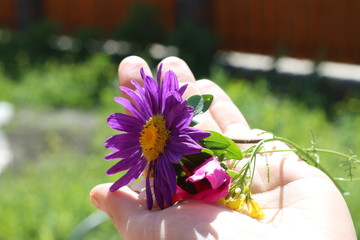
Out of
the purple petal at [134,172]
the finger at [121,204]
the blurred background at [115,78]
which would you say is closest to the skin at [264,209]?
the finger at [121,204]

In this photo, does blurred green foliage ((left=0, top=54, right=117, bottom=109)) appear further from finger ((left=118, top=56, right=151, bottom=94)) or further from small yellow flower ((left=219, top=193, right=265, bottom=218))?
small yellow flower ((left=219, top=193, right=265, bottom=218))

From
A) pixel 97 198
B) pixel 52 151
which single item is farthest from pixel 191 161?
pixel 52 151

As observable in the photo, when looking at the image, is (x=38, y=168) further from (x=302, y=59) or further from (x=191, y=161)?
(x=302, y=59)

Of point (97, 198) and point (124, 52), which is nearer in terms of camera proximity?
point (97, 198)

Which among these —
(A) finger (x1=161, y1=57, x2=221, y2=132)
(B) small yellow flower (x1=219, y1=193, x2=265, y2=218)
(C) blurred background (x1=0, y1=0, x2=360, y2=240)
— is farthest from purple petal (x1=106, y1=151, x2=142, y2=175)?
(C) blurred background (x1=0, y1=0, x2=360, y2=240)

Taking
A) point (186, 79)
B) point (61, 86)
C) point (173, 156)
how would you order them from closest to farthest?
1. point (173, 156)
2. point (186, 79)
3. point (61, 86)

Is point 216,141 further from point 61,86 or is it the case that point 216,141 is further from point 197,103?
point 61,86

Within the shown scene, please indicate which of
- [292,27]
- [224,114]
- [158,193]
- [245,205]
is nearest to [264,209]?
[245,205]
